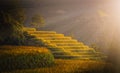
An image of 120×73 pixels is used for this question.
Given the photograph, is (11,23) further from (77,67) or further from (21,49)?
(77,67)

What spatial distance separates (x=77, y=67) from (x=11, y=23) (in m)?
1.88

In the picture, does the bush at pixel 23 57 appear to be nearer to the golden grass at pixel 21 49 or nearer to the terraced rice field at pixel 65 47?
the golden grass at pixel 21 49

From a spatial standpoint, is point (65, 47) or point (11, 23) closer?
point (11, 23)

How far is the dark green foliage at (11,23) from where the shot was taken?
9125mm

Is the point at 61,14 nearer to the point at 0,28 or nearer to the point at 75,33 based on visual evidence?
the point at 75,33

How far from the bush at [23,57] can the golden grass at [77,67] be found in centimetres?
12

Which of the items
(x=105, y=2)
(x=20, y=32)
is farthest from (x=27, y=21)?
(x=105, y=2)

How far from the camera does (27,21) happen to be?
918 centimetres

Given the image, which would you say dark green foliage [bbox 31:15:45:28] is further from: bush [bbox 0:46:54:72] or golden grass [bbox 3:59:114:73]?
golden grass [bbox 3:59:114:73]

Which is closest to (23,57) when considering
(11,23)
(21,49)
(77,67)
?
(21,49)

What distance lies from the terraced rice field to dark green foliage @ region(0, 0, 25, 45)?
372 mm

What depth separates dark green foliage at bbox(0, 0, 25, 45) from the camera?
9.12m

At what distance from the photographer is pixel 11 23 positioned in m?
9.19

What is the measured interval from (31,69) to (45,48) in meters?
0.61
